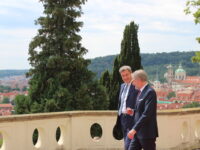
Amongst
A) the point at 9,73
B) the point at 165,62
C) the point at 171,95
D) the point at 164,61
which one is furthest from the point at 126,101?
Result: the point at 9,73

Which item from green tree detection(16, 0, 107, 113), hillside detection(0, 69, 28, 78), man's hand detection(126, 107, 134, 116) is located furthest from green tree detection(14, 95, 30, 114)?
hillside detection(0, 69, 28, 78)

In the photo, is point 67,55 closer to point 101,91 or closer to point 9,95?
point 101,91

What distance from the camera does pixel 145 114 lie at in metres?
4.53

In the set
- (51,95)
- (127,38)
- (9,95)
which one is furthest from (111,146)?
(9,95)

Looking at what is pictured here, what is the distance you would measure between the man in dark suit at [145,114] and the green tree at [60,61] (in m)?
17.5

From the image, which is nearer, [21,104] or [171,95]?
[21,104]

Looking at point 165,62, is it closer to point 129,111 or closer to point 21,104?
point 21,104

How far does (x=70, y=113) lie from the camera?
25.8 feet

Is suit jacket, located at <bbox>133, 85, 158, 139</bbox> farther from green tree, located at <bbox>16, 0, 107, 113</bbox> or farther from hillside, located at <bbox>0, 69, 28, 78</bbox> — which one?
hillside, located at <bbox>0, 69, 28, 78</bbox>

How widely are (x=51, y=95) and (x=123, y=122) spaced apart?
1721cm

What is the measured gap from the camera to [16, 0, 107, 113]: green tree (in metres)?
22.3

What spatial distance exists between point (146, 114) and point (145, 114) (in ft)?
0.04

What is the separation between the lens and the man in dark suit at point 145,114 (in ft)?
14.9

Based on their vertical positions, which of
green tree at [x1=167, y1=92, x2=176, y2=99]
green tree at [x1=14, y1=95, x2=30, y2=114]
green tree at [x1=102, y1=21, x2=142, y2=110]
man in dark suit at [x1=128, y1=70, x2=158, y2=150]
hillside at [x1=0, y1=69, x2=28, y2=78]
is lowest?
green tree at [x1=167, y1=92, x2=176, y2=99]
